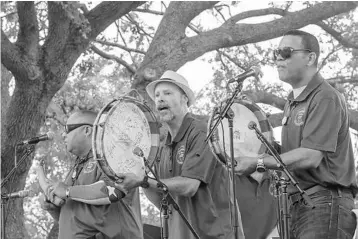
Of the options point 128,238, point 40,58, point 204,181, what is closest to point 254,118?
point 204,181

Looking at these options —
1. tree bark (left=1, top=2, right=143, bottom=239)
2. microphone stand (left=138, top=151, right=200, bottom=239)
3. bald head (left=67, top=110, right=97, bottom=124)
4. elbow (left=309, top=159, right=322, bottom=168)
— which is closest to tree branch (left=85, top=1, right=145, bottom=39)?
tree bark (left=1, top=2, right=143, bottom=239)

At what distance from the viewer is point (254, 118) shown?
652 centimetres

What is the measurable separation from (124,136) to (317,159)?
1715mm

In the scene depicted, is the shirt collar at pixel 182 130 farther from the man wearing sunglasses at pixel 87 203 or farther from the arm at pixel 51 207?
the arm at pixel 51 207

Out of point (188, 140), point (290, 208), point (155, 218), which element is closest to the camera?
point (290, 208)

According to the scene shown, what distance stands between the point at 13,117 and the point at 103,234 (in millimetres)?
4580

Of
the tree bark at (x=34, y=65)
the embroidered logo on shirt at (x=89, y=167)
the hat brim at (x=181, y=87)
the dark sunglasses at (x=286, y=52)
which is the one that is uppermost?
the tree bark at (x=34, y=65)

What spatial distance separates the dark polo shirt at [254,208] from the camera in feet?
27.2

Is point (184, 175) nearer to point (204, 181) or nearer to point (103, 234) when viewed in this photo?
point (204, 181)

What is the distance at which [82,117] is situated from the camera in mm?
7742

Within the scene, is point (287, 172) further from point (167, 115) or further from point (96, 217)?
point (96, 217)

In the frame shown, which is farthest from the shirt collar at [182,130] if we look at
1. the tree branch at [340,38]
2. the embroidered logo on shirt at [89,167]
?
the tree branch at [340,38]

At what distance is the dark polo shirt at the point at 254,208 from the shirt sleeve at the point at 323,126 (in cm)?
250

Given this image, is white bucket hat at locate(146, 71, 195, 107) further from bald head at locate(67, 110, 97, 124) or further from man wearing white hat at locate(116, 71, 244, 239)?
bald head at locate(67, 110, 97, 124)
